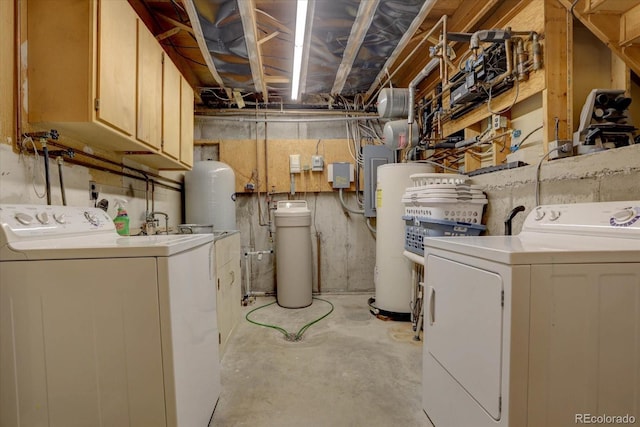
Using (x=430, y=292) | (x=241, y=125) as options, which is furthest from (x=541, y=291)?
(x=241, y=125)

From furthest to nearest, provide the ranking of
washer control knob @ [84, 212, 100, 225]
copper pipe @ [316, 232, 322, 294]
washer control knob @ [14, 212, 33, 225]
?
copper pipe @ [316, 232, 322, 294] < washer control knob @ [84, 212, 100, 225] < washer control knob @ [14, 212, 33, 225]

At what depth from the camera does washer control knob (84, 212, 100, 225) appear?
1.55 meters

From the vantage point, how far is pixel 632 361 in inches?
35.1

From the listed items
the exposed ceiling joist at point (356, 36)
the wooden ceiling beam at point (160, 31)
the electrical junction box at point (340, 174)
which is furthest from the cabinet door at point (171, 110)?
the electrical junction box at point (340, 174)

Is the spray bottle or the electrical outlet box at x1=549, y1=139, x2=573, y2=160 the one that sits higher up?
the electrical outlet box at x1=549, y1=139, x2=573, y2=160

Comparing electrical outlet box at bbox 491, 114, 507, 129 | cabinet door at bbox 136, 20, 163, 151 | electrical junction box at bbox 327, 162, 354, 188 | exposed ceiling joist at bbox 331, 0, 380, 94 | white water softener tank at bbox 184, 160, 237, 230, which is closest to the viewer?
cabinet door at bbox 136, 20, 163, 151

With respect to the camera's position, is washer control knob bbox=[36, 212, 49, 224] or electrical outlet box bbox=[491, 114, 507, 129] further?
electrical outlet box bbox=[491, 114, 507, 129]

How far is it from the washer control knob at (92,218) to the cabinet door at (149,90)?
0.53 metres

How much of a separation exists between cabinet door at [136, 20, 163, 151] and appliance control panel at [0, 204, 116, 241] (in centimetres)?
56

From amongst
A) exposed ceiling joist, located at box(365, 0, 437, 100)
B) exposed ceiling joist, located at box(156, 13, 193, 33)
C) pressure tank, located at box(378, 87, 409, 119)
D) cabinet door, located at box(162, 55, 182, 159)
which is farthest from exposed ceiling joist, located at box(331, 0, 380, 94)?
cabinet door, located at box(162, 55, 182, 159)

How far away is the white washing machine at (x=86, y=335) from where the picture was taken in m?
1.02

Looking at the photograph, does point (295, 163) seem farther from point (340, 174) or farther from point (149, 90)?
point (149, 90)

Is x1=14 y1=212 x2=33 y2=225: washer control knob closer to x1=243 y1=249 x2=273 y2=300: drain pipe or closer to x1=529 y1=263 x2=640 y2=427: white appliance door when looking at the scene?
x1=529 y1=263 x2=640 y2=427: white appliance door

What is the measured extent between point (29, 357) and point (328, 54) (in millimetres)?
2714
